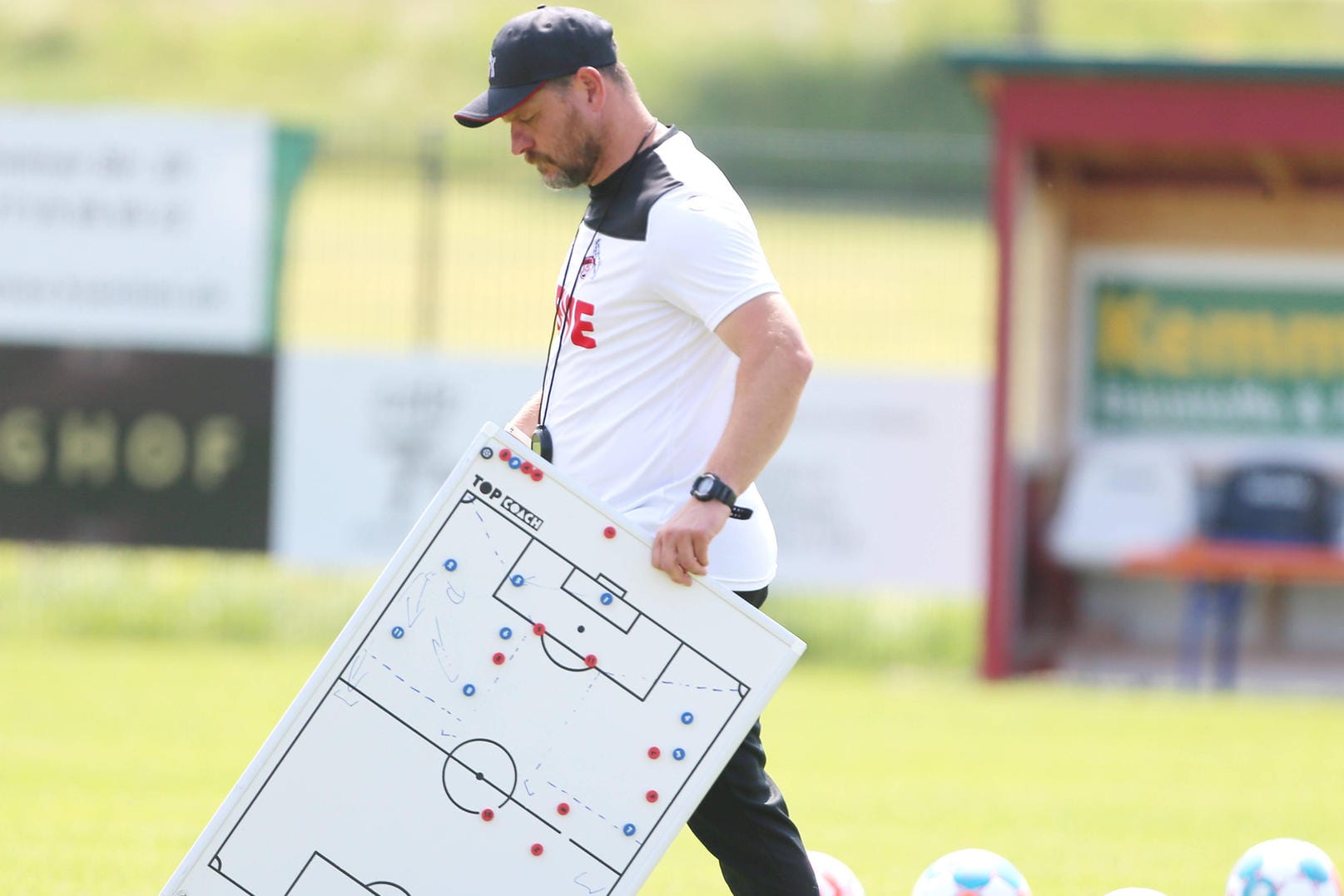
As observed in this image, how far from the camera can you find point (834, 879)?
17.5 feet

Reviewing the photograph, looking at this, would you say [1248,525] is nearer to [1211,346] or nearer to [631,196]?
[1211,346]

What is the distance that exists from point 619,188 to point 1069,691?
7.64 meters

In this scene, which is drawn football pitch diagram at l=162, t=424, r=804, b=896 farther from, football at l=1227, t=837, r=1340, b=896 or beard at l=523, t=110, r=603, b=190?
football at l=1227, t=837, r=1340, b=896

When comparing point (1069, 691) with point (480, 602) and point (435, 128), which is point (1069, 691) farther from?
point (480, 602)

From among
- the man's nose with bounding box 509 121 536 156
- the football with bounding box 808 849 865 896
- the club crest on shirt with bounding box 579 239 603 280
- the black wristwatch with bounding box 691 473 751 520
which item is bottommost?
the football with bounding box 808 849 865 896

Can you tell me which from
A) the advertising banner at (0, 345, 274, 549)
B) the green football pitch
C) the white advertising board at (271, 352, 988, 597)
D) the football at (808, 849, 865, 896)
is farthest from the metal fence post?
the football at (808, 849, 865, 896)

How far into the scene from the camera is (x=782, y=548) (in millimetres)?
12422

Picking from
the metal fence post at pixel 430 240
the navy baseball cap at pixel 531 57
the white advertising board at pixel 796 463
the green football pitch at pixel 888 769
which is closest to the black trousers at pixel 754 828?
the navy baseball cap at pixel 531 57

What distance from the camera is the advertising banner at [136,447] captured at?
42.0 ft

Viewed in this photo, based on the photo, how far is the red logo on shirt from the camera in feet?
15.0

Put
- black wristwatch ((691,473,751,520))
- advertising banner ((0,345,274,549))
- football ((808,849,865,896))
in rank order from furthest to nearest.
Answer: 1. advertising banner ((0,345,274,549))
2. football ((808,849,865,896))
3. black wristwatch ((691,473,751,520))

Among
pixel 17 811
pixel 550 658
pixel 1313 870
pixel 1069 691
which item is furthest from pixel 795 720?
pixel 550 658

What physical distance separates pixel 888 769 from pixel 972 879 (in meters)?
3.47

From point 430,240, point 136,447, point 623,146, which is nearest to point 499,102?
point 623,146
